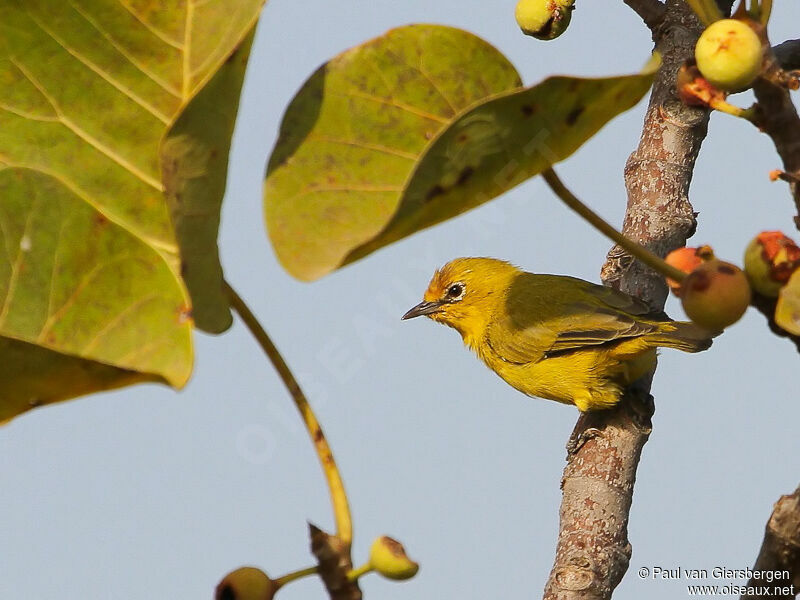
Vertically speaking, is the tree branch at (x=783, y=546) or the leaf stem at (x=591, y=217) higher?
the leaf stem at (x=591, y=217)

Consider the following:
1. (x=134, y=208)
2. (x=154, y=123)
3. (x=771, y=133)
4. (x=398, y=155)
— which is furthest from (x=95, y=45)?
(x=771, y=133)

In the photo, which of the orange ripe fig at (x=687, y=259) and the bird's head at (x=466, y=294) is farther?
the bird's head at (x=466, y=294)

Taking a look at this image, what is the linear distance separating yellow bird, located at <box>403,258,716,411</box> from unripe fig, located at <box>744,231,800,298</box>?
302 centimetres

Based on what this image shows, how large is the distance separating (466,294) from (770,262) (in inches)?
216

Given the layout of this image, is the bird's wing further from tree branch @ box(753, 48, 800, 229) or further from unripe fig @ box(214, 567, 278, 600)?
unripe fig @ box(214, 567, 278, 600)

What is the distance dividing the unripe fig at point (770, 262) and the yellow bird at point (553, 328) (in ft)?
9.91

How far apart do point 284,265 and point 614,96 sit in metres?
0.62

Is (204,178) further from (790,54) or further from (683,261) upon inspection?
(790,54)

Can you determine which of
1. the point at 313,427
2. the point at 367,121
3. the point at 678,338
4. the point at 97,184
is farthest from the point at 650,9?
the point at 313,427

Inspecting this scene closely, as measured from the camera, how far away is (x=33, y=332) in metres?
1.77

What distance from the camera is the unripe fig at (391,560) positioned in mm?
1669

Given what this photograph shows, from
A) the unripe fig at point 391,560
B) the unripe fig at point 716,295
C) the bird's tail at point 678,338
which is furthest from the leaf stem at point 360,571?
the bird's tail at point 678,338

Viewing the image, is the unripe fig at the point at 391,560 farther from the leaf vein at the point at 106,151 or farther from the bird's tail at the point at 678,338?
the bird's tail at the point at 678,338

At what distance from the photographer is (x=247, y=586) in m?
1.67
